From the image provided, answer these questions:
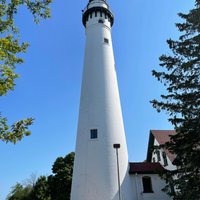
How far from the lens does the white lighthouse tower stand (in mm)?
13734

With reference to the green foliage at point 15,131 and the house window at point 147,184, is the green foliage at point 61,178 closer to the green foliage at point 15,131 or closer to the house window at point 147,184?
the house window at point 147,184

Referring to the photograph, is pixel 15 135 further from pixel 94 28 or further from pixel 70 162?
pixel 70 162

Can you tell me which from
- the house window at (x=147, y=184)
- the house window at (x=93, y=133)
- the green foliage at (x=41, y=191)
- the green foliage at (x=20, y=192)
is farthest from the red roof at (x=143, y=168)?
the green foliage at (x=20, y=192)

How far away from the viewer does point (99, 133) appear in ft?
50.0

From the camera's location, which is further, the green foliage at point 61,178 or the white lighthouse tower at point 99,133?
the green foliage at point 61,178

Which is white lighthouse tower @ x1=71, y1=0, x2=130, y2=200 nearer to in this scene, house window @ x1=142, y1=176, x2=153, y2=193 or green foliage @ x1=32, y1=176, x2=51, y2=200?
house window @ x1=142, y1=176, x2=153, y2=193

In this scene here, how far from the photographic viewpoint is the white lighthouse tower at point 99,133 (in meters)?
13.7

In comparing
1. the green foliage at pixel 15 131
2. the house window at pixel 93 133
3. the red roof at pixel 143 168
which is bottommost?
the green foliage at pixel 15 131

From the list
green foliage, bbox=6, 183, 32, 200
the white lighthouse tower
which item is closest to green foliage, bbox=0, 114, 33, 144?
the white lighthouse tower

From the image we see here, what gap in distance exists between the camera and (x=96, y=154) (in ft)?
47.7

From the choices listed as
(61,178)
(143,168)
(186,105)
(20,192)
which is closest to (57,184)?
(61,178)

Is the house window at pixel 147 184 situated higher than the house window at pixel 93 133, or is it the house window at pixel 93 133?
the house window at pixel 93 133

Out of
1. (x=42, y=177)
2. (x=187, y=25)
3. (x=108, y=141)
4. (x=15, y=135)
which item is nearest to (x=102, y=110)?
(x=108, y=141)

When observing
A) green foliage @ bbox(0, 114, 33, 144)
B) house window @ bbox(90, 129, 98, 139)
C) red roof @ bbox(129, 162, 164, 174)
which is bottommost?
green foliage @ bbox(0, 114, 33, 144)
